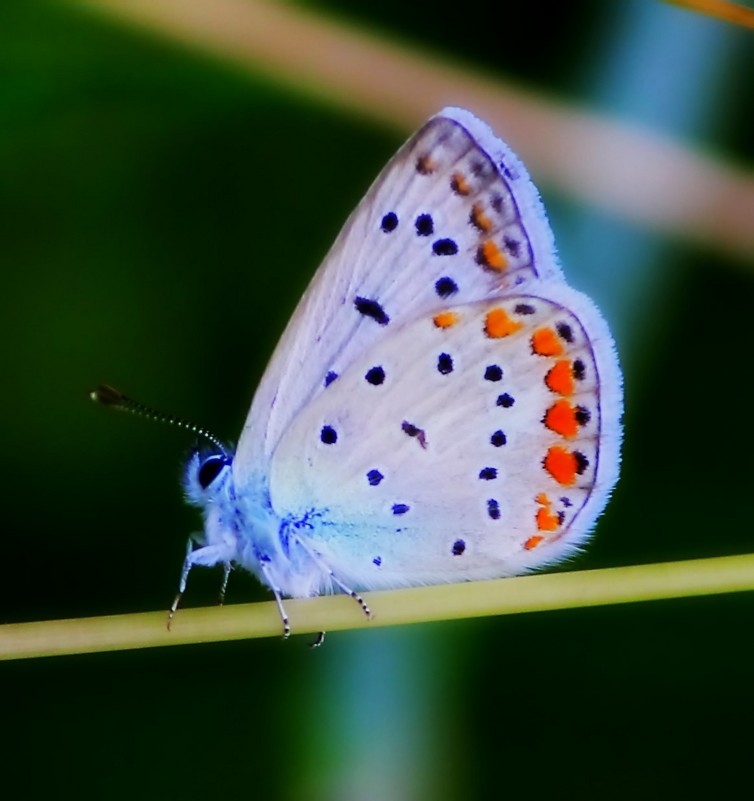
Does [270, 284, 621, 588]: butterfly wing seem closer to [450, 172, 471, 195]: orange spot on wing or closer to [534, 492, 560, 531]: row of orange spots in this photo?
[534, 492, 560, 531]: row of orange spots

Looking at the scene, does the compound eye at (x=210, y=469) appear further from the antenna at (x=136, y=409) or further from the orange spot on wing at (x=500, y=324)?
the orange spot on wing at (x=500, y=324)

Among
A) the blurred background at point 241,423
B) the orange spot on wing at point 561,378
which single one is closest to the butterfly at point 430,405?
the orange spot on wing at point 561,378

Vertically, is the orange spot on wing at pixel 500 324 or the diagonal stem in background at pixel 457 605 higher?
the orange spot on wing at pixel 500 324

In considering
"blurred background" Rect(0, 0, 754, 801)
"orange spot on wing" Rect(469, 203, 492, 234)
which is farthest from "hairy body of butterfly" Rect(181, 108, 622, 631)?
"blurred background" Rect(0, 0, 754, 801)

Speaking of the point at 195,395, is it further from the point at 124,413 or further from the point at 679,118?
the point at 679,118

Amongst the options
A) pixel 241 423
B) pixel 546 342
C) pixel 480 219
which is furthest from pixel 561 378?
pixel 241 423
